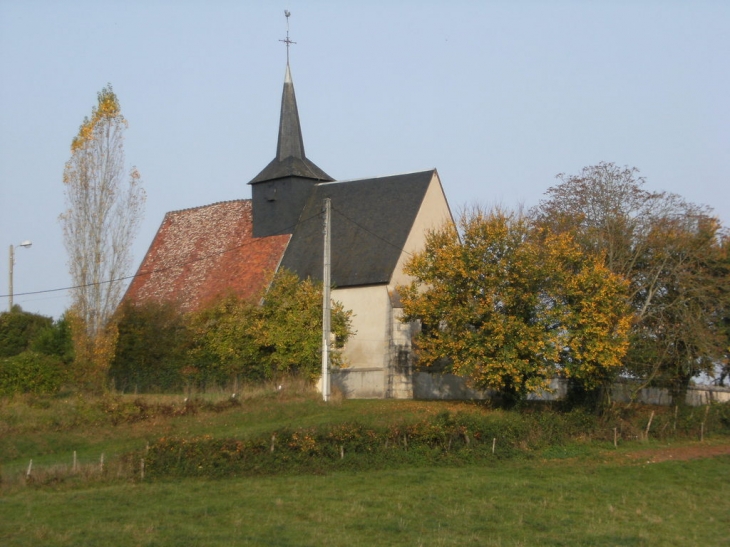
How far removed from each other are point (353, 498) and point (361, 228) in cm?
1911

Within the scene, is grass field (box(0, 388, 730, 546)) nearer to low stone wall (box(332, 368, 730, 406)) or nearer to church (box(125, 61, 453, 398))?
low stone wall (box(332, 368, 730, 406))

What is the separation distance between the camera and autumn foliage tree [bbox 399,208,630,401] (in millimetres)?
24703

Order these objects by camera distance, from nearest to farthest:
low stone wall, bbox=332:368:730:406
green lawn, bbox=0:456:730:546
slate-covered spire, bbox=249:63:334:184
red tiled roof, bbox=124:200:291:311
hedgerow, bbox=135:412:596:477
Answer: green lawn, bbox=0:456:730:546 → hedgerow, bbox=135:412:596:477 → low stone wall, bbox=332:368:730:406 → red tiled roof, bbox=124:200:291:311 → slate-covered spire, bbox=249:63:334:184

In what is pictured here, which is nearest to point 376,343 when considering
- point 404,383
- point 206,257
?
point 404,383

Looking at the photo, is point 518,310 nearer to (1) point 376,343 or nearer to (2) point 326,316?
(2) point 326,316

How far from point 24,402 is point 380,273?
12.4m

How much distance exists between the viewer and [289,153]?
3841cm

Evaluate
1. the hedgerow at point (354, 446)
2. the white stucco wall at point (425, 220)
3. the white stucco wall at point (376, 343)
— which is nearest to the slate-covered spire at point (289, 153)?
the white stucco wall at point (425, 220)

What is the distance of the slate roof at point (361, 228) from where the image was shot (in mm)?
33156

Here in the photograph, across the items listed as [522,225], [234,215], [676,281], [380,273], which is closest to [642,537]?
[522,225]

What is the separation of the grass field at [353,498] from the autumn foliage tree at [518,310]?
2.34 meters

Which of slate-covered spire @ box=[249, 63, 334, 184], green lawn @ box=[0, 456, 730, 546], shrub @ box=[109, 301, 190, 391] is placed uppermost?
slate-covered spire @ box=[249, 63, 334, 184]

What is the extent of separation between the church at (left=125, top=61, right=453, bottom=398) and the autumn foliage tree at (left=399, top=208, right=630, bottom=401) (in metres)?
3.94

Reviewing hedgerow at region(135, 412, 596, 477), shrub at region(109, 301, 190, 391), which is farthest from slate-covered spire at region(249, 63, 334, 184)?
hedgerow at region(135, 412, 596, 477)
